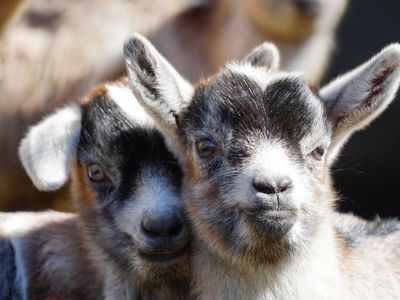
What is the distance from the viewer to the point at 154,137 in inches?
156

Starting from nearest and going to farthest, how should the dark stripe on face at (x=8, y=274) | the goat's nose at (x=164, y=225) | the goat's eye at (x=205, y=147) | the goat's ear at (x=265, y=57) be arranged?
1. the goat's eye at (x=205, y=147)
2. the goat's nose at (x=164, y=225)
3. the goat's ear at (x=265, y=57)
4. the dark stripe on face at (x=8, y=274)

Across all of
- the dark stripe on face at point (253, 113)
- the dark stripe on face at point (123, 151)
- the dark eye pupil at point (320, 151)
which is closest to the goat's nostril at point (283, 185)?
the dark stripe on face at point (253, 113)

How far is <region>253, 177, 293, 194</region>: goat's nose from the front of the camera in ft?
10.8

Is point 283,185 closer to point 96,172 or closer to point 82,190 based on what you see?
point 96,172

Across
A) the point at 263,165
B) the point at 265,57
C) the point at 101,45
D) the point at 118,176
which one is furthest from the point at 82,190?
the point at 101,45

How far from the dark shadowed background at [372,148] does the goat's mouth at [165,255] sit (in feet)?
14.1

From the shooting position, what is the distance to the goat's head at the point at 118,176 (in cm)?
373

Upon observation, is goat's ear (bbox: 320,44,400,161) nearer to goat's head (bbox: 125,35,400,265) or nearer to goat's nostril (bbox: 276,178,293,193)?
goat's head (bbox: 125,35,400,265)

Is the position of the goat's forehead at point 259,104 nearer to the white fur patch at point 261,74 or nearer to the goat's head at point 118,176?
the white fur patch at point 261,74

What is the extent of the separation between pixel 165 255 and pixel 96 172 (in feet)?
1.71

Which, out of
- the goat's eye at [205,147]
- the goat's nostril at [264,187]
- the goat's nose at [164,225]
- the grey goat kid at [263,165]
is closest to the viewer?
the goat's nostril at [264,187]

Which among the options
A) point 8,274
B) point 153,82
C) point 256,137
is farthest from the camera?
point 8,274

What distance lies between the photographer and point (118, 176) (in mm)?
3936

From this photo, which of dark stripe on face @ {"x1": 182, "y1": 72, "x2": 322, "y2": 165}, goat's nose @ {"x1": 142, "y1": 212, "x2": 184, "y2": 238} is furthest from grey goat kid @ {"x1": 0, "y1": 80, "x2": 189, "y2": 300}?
dark stripe on face @ {"x1": 182, "y1": 72, "x2": 322, "y2": 165}
